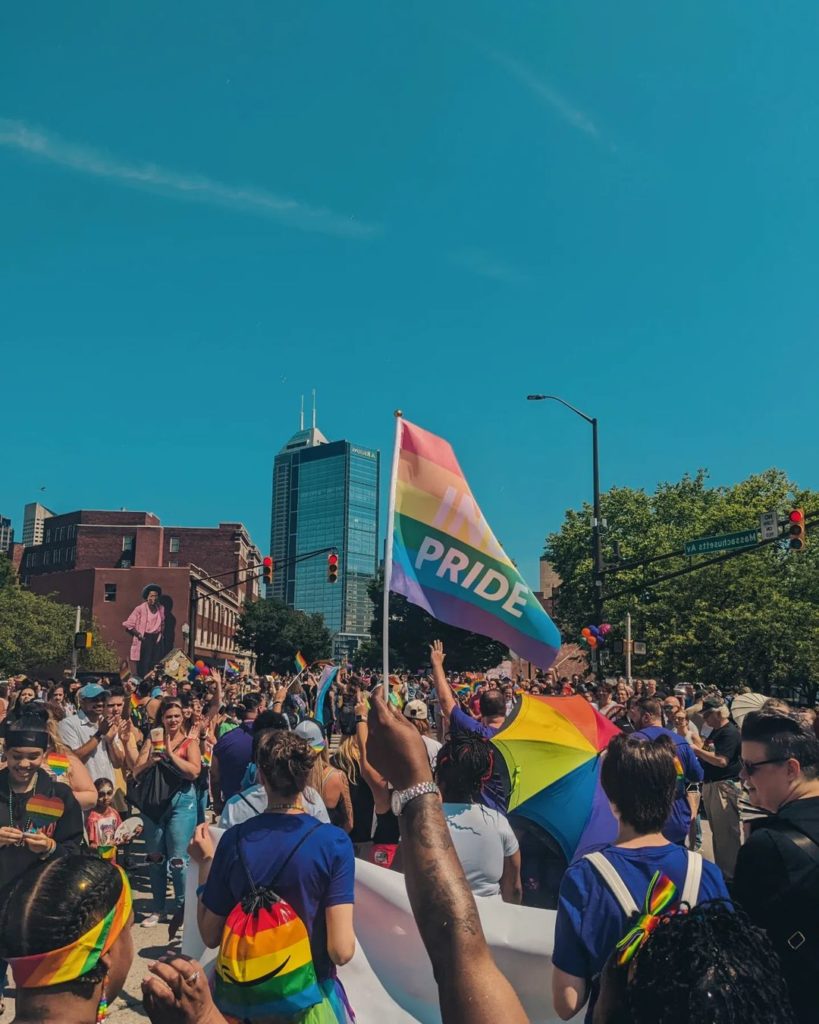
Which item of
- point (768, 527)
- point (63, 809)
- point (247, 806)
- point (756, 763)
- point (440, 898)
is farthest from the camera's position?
point (768, 527)

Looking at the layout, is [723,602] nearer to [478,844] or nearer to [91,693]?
[91,693]

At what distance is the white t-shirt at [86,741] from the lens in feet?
23.3

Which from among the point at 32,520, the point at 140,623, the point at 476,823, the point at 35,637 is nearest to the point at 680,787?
the point at 476,823

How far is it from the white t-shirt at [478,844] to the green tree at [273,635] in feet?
264

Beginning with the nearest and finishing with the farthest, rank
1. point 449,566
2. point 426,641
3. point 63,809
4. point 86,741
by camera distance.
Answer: point 63,809, point 449,566, point 86,741, point 426,641

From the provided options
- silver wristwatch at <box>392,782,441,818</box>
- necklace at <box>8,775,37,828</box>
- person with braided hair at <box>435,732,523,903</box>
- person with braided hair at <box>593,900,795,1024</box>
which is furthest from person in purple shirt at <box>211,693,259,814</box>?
person with braided hair at <box>593,900,795,1024</box>

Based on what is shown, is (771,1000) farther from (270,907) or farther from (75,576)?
(75,576)

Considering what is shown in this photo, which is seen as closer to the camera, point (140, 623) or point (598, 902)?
point (598, 902)

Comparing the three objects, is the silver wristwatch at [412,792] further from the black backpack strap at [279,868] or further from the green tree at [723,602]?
the green tree at [723,602]

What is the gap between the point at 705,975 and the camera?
1.42 metres

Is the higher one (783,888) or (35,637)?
(35,637)

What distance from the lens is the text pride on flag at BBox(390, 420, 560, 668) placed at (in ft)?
19.2

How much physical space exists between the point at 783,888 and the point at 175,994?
1.94 metres

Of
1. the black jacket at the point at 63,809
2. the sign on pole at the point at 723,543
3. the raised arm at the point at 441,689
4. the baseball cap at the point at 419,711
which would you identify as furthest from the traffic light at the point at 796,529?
the black jacket at the point at 63,809
